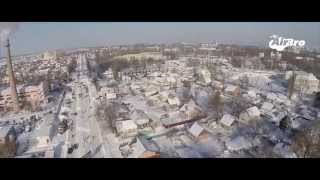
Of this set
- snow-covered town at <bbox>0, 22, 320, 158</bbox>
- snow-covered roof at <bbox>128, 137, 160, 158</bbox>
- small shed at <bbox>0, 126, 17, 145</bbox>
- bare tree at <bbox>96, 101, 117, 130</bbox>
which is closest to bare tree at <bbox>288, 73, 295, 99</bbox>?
snow-covered town at <bbox>0, 22, 320, 158</bbox>

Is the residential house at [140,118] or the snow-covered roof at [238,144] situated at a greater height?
the residential house at [140,118]

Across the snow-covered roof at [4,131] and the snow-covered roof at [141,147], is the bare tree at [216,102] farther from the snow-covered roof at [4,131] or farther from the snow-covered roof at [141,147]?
the snow-covered roof at [4,131]

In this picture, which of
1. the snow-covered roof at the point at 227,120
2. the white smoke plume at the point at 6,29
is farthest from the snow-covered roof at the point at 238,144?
the white smoke plume at the point at 6,29

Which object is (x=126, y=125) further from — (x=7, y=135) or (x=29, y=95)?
(x=7, y=135)

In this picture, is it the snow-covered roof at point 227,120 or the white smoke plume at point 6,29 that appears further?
the snow-covered roof at point 227,120

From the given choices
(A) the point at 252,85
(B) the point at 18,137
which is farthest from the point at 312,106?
(B) the point at 18,137

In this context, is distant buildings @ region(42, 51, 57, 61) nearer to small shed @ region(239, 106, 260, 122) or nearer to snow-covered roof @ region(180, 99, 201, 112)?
snow-covered roof @ region(180, 99, 201, 112)

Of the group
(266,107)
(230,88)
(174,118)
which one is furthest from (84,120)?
(266,107)

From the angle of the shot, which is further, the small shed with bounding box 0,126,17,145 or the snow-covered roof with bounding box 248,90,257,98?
the snow-covered roof with bounding box 248,90,257,98

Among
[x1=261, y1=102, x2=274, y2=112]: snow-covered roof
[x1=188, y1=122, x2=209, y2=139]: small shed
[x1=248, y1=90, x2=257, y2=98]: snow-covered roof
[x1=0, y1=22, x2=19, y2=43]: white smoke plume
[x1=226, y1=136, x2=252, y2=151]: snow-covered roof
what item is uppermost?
[x1=0, y1=22, x2=19, y2=43]: white smoke plume
